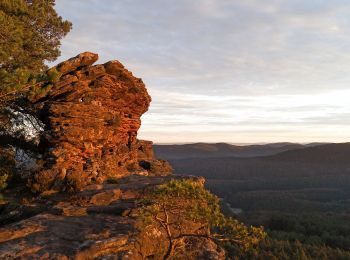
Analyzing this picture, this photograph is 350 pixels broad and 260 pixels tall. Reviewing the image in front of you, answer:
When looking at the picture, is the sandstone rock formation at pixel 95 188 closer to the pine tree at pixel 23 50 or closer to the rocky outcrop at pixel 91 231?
the rocky outcrop at pixel 91 231

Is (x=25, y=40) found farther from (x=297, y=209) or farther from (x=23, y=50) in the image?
(x=297, y=209)

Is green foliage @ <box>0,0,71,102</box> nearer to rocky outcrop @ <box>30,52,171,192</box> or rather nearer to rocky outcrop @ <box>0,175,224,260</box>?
rocky outcrop @ <box>30,52,171,192</box>

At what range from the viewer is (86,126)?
74.7 feet

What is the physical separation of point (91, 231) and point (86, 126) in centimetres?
1062

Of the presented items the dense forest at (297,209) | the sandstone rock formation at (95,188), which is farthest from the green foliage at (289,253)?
the sandstone rock formation at (95,188)

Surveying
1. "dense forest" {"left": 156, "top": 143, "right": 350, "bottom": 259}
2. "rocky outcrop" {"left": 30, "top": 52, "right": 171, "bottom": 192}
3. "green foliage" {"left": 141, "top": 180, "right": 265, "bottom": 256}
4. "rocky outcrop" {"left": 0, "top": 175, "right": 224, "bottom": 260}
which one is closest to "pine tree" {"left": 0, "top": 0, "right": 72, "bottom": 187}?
"rocky outcrop" {"left": 30, "top": 52, "right": 171, "bottom": 192}

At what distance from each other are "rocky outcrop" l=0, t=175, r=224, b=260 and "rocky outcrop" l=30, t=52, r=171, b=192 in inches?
88.4

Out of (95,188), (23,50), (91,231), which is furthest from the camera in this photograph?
(23,50)

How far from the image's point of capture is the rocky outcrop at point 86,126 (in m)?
20.6

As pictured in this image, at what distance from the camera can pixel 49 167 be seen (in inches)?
802

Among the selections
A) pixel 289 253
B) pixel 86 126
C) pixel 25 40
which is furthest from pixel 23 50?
pixel 289 253

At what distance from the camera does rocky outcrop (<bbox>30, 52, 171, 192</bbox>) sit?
20562 millimetres

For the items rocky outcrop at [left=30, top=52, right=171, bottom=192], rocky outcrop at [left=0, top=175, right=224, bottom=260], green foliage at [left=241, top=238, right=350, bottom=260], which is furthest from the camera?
green foliage at [left=241, top=238, right=350, bottom=260]

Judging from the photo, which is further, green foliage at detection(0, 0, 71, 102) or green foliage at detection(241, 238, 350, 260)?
green foliage at detection(241, 238, 350, 260)
